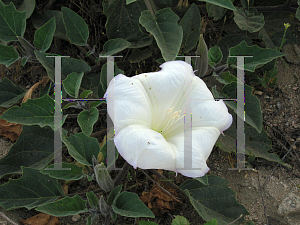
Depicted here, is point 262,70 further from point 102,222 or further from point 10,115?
point 10,115

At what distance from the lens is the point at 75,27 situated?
239 cm

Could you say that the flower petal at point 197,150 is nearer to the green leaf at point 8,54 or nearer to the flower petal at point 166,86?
the flower petal at point 166,86

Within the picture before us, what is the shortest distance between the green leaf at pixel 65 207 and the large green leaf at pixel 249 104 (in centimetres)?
123

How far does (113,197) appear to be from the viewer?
195 cm

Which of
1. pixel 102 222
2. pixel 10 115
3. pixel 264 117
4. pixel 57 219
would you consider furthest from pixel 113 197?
pixel 264 117

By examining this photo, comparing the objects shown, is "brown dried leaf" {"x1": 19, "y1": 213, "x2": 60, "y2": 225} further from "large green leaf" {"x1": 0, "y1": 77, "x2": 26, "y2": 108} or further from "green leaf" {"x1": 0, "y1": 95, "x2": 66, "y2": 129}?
"large green leaf" {"x1": 0, "y1": 77, "x2": 26, "y2": 108}

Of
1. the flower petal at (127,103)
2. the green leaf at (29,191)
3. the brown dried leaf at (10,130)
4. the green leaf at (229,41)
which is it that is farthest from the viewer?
the green leaf at (229,41)

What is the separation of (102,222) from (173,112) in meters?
1.03

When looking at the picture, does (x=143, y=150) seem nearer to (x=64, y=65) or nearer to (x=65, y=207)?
(x=65, y=207)

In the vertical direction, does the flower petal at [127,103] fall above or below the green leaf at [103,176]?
above

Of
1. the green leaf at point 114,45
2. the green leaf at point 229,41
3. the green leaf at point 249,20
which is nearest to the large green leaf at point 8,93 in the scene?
the green leaf at point 114,45

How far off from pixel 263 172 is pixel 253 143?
265 millimetres

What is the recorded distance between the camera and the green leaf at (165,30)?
221 centimetres

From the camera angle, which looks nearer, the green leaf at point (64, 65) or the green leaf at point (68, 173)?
the green leaf at point (68, 173)
